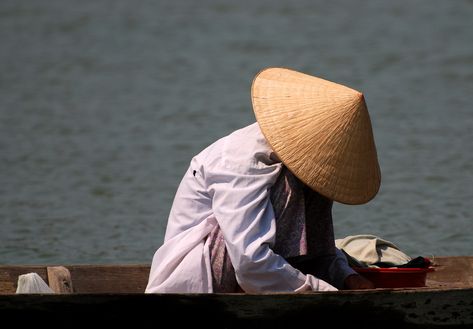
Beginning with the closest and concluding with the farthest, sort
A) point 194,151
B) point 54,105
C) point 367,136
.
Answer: point 367,136, point 194,151, point 54,105

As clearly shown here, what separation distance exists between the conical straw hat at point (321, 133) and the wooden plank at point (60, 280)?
1075 mm

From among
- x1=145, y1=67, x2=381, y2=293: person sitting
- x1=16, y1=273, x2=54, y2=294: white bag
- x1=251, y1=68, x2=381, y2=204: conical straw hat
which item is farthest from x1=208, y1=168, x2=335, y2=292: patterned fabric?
x1=16, y1=273, x2=54, y2=294: white bag

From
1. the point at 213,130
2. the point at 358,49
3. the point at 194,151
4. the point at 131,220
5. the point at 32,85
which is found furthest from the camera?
the point at 358,49

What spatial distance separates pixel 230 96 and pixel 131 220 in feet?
10.3

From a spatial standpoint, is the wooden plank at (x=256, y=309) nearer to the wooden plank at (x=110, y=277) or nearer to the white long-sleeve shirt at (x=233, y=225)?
the white long-sleeve shirt at (x=233, y=225)

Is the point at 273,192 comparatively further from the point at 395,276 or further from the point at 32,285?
the point at 32,285

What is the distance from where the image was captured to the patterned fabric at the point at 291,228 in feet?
13.1

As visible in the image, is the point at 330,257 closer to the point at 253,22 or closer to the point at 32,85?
the point at 32,85

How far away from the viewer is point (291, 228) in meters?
3.99

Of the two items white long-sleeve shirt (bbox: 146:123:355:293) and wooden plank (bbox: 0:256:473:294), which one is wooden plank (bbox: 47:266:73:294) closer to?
wooden plank (bbox: 0:256:473:294)

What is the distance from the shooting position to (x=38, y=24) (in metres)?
13.2

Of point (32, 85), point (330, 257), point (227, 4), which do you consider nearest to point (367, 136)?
point (330, 257)

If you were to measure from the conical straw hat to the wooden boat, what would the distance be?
15.1 inches

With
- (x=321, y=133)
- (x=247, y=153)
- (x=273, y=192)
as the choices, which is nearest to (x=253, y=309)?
(x=273, y=192)
